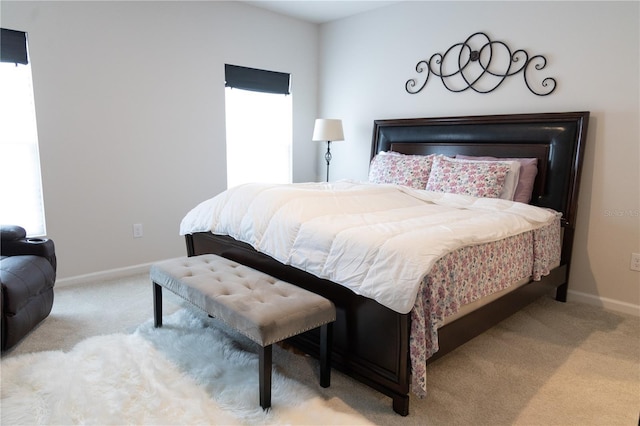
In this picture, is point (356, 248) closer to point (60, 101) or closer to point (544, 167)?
point (544, 167)

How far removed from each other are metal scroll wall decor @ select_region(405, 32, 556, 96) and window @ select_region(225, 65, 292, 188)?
61.3 inches

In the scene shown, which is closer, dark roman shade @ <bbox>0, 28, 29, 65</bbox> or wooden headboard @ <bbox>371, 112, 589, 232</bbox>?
dark roman shade @ <bbox>0, 28, 29, 65</bbox>

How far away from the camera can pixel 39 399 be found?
69.9 inches

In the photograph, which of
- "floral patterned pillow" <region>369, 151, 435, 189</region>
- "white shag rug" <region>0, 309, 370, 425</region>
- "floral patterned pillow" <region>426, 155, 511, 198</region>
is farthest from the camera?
"floral patterned pillow" <region>369, 151, 435, 189</region>

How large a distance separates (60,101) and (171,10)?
4.04 feet

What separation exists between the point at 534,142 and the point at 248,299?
2.50 metres

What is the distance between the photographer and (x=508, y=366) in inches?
86.6

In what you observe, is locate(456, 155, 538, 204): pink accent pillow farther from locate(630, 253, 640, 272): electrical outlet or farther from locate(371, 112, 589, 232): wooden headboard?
locate(630, 253, 640, 272): electrical outlet

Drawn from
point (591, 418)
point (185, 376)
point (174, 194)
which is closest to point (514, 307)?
point (591, 418)

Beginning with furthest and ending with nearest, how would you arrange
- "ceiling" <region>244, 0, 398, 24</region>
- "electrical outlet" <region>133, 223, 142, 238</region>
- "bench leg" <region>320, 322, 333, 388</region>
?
"ceiling" <region>244, 0, 398, 24</region>, "electrical outlet" <region>133, 223, 142, 238</region>, "bench leg" <region>320, 322, 333, 388</region>

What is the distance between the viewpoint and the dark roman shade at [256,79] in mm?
4113

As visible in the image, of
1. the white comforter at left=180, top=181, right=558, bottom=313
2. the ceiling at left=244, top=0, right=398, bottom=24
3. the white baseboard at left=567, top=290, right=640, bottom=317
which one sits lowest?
the white baseboard at left=567, top=290, right=640, bottom=317

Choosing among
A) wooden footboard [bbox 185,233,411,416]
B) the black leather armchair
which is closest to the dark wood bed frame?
wooden footboard [bbox 185,233,411,416]

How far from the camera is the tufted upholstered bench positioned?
1.72 metres
